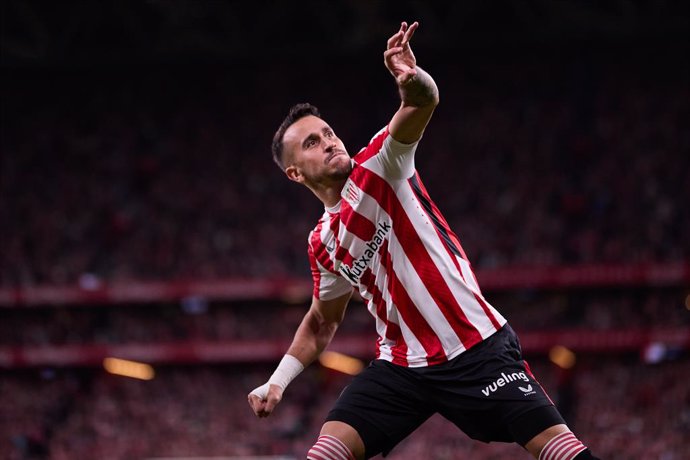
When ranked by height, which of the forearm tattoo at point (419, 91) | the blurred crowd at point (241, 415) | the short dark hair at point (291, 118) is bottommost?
the forearm tattoo at point (419, 91)

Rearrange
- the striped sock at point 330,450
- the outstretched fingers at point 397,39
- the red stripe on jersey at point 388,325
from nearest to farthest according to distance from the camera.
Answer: the outstretched fingers at point 397,39, the striped sock at point 330,450, the red stripe on jersey at point 388,325

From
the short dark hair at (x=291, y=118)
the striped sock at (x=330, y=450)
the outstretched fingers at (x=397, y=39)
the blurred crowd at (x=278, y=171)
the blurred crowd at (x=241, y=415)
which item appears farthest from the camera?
the blurred crowd at (x=278, y=171)

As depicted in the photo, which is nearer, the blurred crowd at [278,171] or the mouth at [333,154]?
the mouth at [333,154]

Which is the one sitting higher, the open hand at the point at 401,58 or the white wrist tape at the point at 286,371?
the open hand at the point at 401,58

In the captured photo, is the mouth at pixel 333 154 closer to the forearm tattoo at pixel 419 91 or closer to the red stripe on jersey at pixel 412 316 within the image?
the red stripe on jersey at pixel 412 316

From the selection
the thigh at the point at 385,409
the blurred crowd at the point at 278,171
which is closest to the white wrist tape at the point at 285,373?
the thigh at the point at 385,409

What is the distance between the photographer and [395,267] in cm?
473

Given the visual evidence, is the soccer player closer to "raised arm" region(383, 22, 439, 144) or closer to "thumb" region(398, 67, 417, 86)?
"raised arm" region(383, 22, 439, 144)

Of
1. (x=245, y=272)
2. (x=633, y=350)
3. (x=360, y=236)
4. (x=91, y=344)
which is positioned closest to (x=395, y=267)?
(x=360, y=236)

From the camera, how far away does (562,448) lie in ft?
14.3

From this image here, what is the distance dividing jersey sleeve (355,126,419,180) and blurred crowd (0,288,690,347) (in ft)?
51.9

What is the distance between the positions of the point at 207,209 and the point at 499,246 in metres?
7.00

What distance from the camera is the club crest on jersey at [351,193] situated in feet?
15.4

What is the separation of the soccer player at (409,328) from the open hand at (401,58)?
24 centimetres
